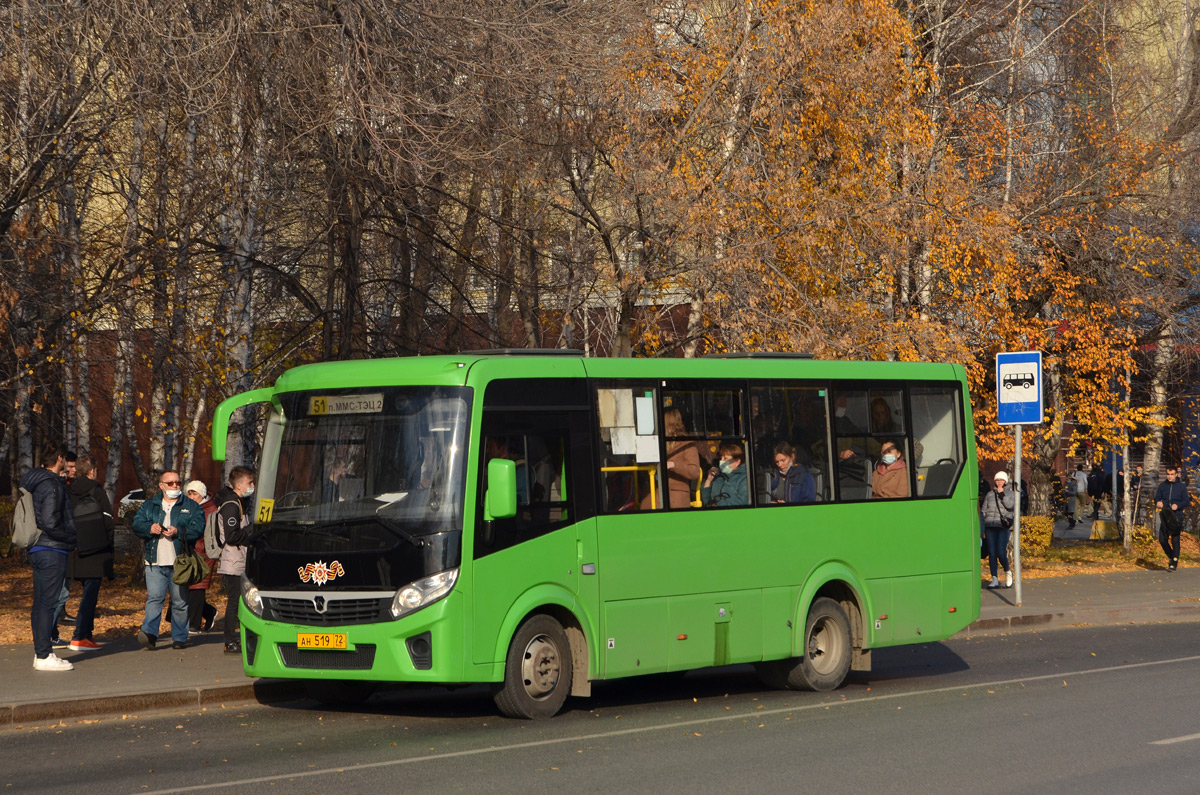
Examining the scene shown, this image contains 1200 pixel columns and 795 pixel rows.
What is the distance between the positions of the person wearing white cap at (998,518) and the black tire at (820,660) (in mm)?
10376

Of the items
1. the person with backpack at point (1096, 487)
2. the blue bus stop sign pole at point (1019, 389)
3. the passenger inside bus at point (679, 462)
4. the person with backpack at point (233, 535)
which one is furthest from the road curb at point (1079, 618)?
the person with backpack at point (1096, 487)

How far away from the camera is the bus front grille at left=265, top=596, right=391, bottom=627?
34.1 feet

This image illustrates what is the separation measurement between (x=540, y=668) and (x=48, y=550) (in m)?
4.70

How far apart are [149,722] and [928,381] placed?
7.57 meters

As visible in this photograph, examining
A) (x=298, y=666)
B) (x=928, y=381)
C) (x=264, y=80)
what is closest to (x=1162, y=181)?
(x=928, y=381)

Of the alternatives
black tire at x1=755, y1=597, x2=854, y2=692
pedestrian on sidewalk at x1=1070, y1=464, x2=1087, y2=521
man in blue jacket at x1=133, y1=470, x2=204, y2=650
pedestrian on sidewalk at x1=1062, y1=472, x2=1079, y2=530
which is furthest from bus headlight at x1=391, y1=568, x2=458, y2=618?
pedestrian on sidewalk at x1=1070, y1=464, x2=1087, y2=521

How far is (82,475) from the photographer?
1454 cm

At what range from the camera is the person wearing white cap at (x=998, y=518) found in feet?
74.6

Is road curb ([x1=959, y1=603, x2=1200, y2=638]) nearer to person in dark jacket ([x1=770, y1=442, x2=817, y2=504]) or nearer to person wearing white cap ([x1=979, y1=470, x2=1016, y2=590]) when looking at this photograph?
person wearing white cap ([x1=979, y1=470, x2=1016, y2=590])

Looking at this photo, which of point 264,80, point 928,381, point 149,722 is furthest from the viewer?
point 264,80

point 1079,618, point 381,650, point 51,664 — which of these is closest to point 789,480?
point 381,650

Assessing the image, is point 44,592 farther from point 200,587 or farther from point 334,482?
point 334,482

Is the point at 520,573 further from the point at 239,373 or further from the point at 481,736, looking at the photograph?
the point at 239,373

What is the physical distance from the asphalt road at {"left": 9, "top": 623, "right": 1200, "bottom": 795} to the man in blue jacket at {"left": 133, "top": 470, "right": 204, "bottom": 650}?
266cm
